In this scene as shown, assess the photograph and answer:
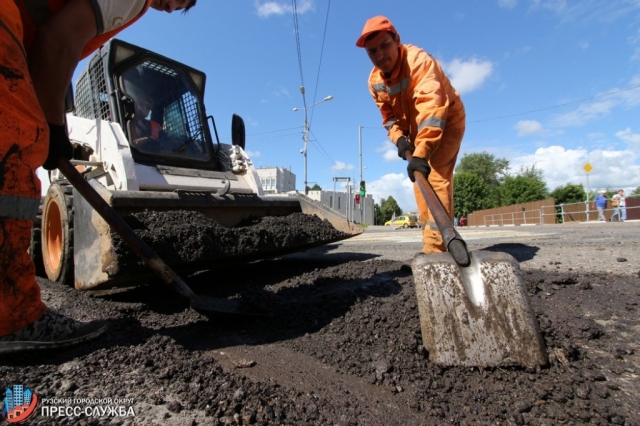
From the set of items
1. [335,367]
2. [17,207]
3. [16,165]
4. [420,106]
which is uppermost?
[420,106]

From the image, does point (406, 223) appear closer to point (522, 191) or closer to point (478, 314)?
point (522, 191)

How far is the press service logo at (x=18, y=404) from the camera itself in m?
1.23

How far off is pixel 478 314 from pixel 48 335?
6.54 feet

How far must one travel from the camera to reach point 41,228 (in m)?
3.57

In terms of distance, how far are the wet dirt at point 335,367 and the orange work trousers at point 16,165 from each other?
1.06 ft

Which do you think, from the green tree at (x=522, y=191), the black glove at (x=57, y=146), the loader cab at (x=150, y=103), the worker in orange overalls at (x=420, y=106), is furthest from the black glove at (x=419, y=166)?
the green tree at (x=522, y=191)

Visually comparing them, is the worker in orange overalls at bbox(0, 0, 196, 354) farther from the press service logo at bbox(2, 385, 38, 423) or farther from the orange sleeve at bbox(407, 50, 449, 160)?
the orange sleeve at bbox(407, 50, 449, 160)

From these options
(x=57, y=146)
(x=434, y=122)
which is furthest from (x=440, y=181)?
(x=57, y=146)

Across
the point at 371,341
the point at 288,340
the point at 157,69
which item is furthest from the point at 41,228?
the point at 371,341

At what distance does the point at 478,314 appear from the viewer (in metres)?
1.69

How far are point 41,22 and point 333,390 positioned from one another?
6.92 feet

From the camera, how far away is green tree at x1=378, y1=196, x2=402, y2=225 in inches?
3474

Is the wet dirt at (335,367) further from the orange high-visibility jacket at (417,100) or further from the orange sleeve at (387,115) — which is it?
the orange sleeve at (387,115)

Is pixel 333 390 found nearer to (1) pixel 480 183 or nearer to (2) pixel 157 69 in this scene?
(2) pixel 157 69
